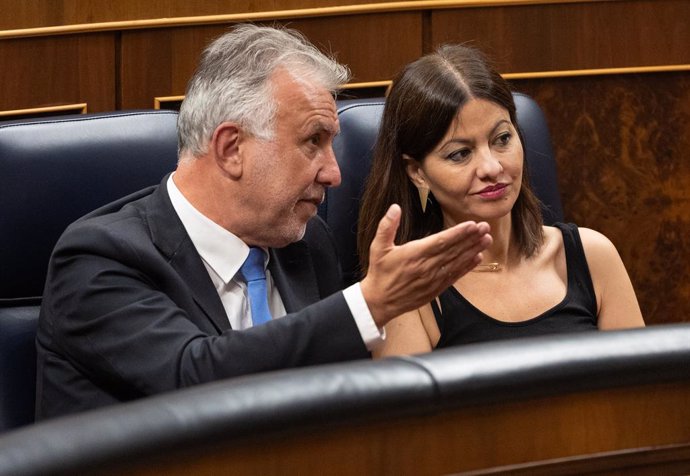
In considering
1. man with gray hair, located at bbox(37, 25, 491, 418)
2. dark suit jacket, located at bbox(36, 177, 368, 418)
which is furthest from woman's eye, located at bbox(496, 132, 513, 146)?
dark suit jacket, located at bbox(36, 177, 368, 418)

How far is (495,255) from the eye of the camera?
1561mm

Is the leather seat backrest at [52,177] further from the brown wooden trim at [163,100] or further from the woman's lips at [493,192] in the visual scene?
the brown wooden trim at [163,100]

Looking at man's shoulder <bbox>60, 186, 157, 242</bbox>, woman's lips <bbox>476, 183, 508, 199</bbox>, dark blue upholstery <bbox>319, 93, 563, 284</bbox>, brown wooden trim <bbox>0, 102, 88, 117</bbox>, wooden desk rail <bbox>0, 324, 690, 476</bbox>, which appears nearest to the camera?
wooden desk rail <bbox>0, 324, 690, 476</bbox>

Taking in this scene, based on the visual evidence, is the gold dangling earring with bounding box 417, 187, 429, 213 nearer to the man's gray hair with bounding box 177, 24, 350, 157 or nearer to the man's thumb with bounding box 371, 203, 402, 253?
the man's gray hair with bounding box 177, 24, 350, 157

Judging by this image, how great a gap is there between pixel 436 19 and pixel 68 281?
1252 millimetres

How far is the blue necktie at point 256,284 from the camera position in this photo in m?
1.34

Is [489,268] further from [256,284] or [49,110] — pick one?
[49,110]

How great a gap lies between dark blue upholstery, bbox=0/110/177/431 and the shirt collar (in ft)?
0.45

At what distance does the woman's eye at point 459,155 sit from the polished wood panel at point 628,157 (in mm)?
850

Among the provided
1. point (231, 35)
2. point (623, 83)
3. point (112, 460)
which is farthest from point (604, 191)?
point (112, 460)

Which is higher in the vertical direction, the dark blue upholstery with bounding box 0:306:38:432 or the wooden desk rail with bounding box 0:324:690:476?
the wooden desk rail with bounding box 0:324:690:476

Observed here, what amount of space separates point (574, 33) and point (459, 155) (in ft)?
3.08

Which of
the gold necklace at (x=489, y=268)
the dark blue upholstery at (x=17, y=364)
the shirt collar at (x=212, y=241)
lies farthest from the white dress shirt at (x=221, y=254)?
the gold necklace at (x=489, y=268)

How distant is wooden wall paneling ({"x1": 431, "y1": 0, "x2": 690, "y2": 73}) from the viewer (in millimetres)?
2291
